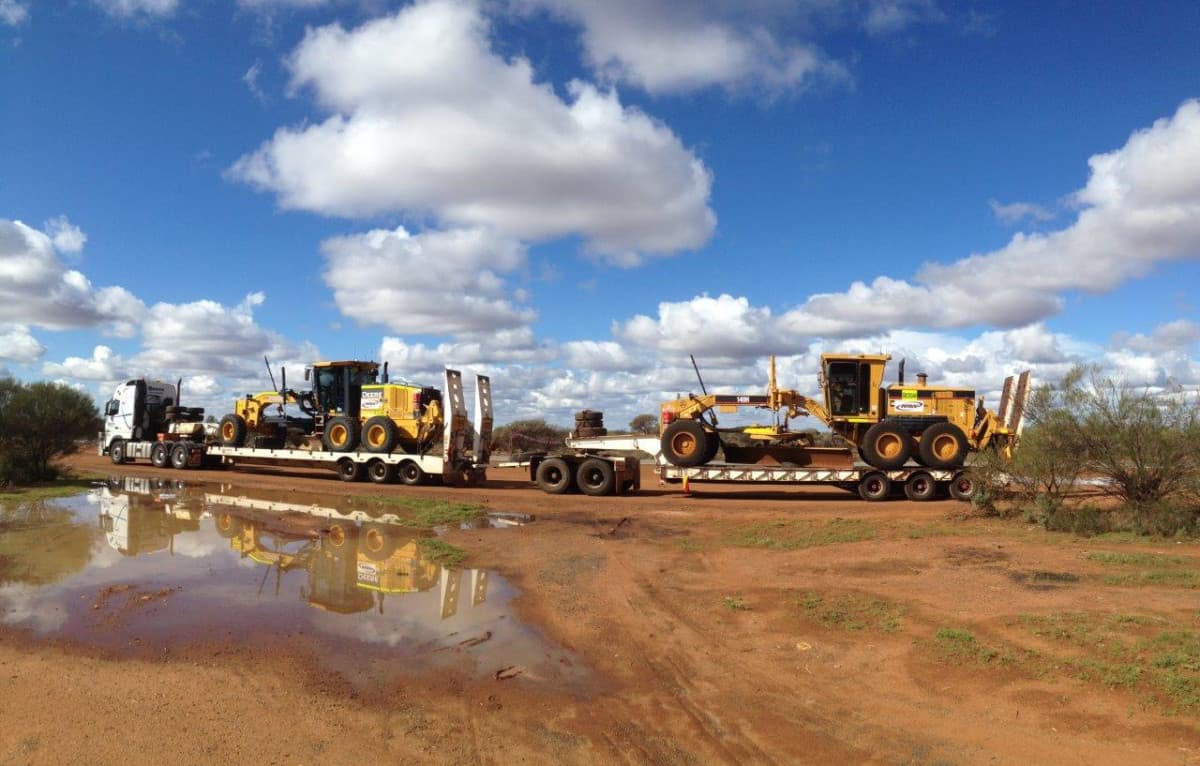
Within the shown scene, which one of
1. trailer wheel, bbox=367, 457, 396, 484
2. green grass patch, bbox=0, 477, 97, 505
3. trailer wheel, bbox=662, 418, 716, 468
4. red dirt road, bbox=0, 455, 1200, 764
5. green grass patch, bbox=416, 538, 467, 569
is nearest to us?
red dirt road, bbox=0, 455, 1200, 764

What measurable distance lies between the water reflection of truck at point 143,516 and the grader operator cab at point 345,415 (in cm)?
422

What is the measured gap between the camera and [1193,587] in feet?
27.2

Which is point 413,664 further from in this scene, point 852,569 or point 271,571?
point 852,569

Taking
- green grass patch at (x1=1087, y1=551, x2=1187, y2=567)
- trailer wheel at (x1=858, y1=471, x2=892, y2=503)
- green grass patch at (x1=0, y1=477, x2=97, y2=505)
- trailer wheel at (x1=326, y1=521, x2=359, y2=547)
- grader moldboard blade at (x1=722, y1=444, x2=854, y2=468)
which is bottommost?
trailer wheel at (x1=326, y1=521, x2=359, y2=547)

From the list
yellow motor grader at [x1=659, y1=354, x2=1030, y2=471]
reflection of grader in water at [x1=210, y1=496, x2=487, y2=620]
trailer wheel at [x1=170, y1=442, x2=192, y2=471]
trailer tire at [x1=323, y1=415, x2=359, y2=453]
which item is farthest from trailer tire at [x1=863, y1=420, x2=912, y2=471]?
trailer wheel at [x1=170, y1=442, x2=192, y2=471]

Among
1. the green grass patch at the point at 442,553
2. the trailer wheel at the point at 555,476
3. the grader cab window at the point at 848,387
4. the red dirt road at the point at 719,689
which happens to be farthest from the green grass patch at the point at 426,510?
the grader cab window at the point at 848,387

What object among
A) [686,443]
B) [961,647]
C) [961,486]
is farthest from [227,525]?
[961,486]

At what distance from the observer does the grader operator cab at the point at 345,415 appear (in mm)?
21375

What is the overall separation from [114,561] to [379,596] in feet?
14.5

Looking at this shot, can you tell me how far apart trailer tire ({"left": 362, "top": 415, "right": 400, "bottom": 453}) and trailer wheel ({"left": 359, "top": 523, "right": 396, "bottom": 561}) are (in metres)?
7.25

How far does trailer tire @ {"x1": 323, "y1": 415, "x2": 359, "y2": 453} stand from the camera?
2172 cm

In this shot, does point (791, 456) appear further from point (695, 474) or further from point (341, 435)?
point (341, 435)

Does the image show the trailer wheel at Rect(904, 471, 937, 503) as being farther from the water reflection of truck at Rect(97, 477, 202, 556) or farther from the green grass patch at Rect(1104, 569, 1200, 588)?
the water reflection of truck at Rect(97, 477, 202, 556)

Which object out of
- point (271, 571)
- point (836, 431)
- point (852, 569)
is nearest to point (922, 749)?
point (852, 569)
